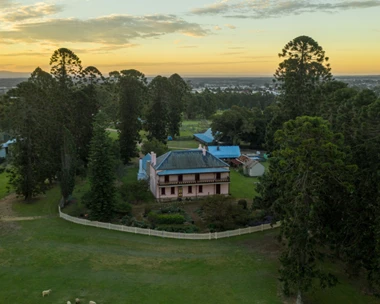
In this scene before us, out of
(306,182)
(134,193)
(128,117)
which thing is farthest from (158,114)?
(306,182)

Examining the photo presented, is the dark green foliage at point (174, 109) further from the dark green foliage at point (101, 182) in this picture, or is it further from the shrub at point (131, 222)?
the shrub at point (131, 222)

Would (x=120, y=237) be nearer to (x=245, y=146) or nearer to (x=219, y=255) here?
(x=219, y=255)

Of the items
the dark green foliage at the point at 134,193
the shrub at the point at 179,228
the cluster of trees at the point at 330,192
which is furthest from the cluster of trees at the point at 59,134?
the cluster of trees at the point at 330,192

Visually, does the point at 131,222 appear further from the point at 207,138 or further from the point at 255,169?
the point at 207,138

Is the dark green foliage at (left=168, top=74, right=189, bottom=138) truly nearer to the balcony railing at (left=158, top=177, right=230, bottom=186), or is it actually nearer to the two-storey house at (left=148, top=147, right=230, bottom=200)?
the two-storey house at (left=148, top=147, right=230, bottom=200)

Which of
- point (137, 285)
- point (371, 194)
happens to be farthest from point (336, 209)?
point (137, 285)

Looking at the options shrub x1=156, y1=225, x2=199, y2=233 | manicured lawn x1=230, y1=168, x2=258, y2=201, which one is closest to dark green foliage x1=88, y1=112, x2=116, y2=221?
shrub x1=156, y1=225, x2=199, y2=233
